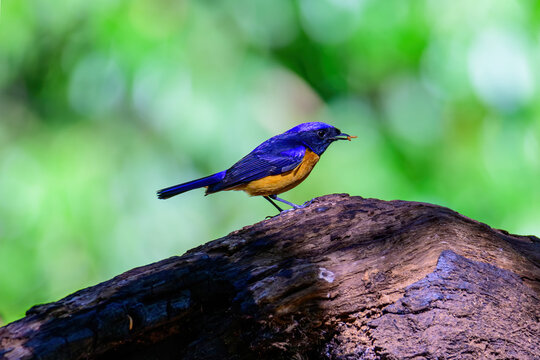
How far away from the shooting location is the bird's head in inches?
181

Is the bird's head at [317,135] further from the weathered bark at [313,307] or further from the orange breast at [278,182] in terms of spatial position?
the weathered bark at [313,307]

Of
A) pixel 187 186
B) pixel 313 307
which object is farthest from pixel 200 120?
pixel 313 307

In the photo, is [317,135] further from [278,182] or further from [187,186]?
[187,186]

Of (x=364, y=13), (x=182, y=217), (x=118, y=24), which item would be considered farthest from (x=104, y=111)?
(x=364, y=13)

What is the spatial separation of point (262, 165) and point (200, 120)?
1.04 meters

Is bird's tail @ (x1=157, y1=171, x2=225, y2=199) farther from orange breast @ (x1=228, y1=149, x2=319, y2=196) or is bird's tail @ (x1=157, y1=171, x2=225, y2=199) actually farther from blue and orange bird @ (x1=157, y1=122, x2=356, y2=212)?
orange breast @ (x1=228, y1=149, x2=319, y2=196)

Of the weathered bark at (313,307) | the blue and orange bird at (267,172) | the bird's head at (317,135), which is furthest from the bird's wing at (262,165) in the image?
the weathered bark at (313,307)

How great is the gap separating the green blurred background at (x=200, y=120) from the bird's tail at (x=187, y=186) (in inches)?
29.6

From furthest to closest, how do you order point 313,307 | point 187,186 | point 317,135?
1. point 317,135
2. point 187,186
3. point 313,307

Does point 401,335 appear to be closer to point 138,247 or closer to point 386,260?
point 386,260

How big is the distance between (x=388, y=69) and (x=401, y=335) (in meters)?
3.05

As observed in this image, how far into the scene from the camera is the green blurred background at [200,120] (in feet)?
16.0

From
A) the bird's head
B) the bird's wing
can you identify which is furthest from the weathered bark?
the bird's head

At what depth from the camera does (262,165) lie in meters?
4.27
